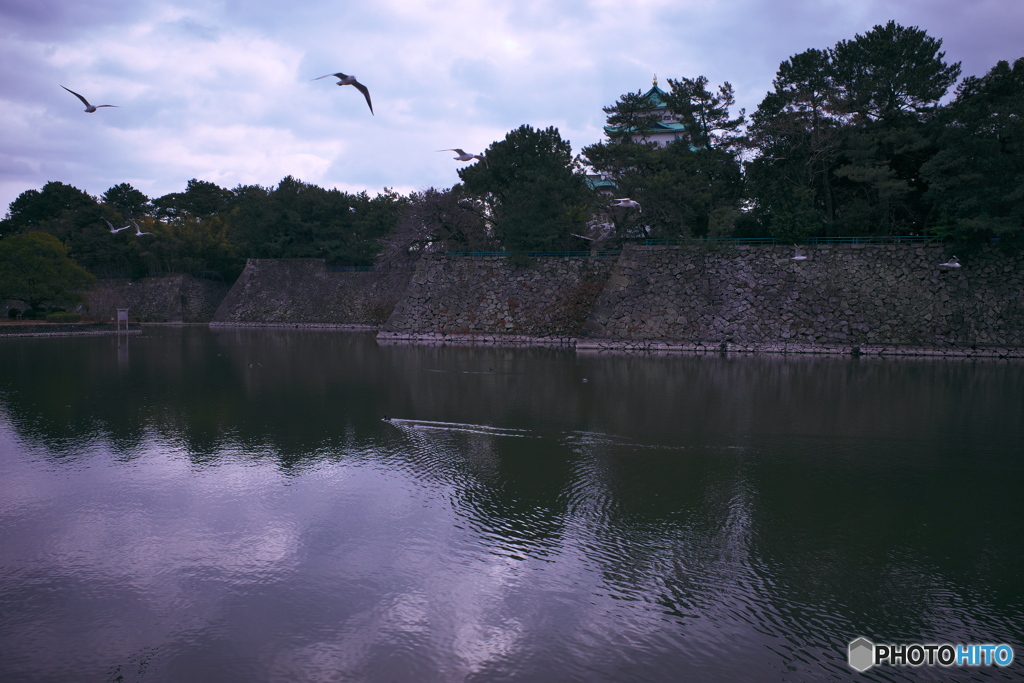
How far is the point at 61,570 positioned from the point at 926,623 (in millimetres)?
6734

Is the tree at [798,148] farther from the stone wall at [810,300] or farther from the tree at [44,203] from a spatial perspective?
the tree at [44,203]

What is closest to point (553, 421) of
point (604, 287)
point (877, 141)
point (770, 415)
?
point (770, 415)

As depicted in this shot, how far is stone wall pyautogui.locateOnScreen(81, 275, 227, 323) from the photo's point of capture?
51.7 m

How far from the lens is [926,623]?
4.38 meters

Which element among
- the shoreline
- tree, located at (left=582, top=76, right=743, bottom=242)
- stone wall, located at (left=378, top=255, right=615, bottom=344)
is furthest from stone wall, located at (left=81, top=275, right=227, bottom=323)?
tree, located at (left=582, top=76, right=743, bottom=242)

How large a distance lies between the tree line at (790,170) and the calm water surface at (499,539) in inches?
627

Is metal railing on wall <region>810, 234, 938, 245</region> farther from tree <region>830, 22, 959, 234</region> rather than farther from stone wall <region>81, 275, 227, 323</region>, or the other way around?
stone wall <region>81, 275, 227, 323</region>

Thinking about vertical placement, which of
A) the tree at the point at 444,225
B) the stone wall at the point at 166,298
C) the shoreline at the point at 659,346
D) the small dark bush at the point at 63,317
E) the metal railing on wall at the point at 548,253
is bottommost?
the shoreline at the point at 659,346

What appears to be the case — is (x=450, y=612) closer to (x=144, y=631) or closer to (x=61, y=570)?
(x=144, y=631)

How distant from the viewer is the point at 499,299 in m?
32.8

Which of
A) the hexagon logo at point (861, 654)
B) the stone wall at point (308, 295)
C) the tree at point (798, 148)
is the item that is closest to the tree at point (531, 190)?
the tree at point (798, 148)

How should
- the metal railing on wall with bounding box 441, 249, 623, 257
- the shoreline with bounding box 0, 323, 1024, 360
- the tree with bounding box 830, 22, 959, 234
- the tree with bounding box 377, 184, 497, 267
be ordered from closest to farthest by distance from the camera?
the shoreline with bounding box 0, 323, 1024, 360 → the tree with bounding box 830, 22, 959, 234 → the metal railing on wall with bounding box 441, 249, 623, 257 → the tree with bounding box 377, 184, 497, 267

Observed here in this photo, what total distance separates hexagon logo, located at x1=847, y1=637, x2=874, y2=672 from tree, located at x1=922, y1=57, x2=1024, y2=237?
2505cm

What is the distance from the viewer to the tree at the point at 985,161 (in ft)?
75.6
